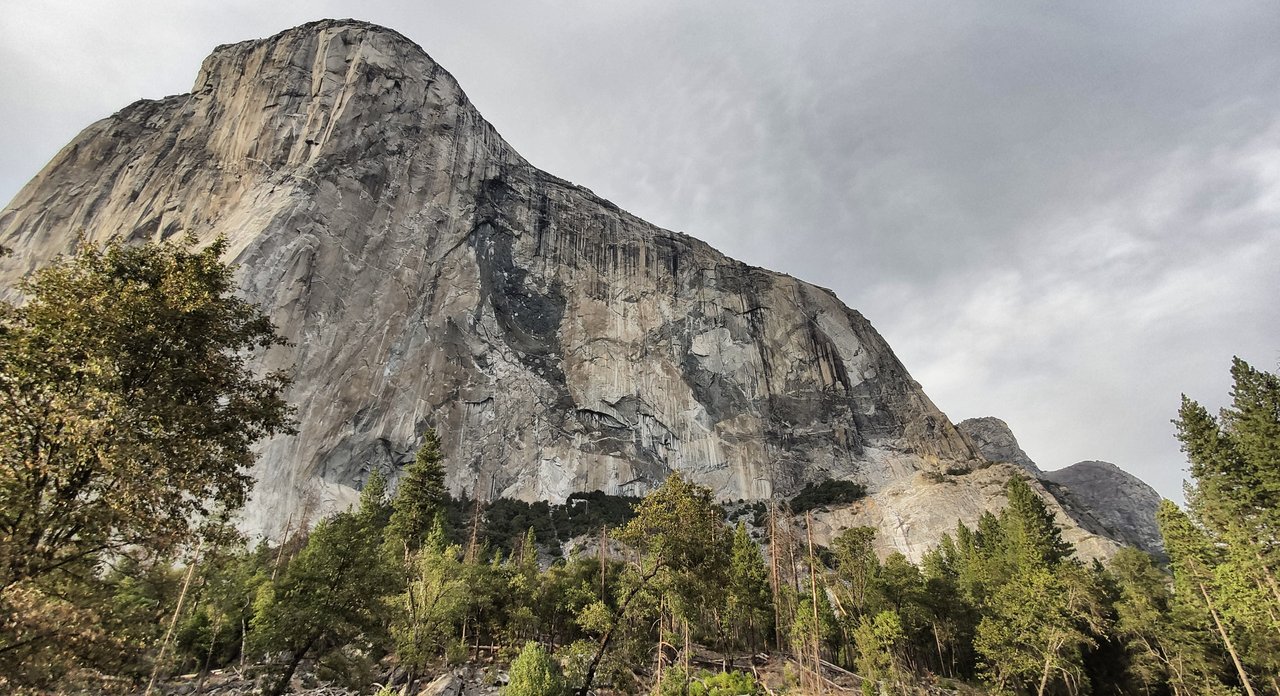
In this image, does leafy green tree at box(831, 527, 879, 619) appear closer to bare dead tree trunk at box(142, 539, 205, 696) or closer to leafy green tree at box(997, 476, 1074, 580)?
leafy green tree at box(997, 476, 1074, 580)

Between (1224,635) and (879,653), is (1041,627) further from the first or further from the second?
(879,653)

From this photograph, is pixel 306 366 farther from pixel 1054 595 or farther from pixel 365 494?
pixel 1054 595

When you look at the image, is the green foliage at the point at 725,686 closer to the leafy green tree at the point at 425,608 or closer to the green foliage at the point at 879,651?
the green foliage at the point at 879,651

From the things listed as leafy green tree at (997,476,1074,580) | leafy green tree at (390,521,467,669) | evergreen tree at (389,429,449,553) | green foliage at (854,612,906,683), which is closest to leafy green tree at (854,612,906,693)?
green foliage at (854,612,906,683)

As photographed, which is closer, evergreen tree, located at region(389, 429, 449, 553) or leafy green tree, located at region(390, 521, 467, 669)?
leafy green tree, located at region(390, 521, 467, 669)

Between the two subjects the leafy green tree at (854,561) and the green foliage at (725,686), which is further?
the leafy green tree at (854,561)

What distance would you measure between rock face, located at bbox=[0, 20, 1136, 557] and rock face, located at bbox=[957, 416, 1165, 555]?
82.3 meters

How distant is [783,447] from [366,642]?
301 feet

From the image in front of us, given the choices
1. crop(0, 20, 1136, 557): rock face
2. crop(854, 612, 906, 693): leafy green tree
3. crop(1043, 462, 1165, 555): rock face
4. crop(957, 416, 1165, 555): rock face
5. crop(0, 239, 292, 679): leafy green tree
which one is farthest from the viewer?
crop(957, 416, 1165, 555): rock face

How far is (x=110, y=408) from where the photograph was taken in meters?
8.12

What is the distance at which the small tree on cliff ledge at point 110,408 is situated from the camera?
8.03 m

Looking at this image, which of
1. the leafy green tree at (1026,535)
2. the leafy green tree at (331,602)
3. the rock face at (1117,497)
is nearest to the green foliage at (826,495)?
the leafy green tree at (1026,535)

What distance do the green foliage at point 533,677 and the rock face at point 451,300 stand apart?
52.0 metres

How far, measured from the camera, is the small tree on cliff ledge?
803 cm
